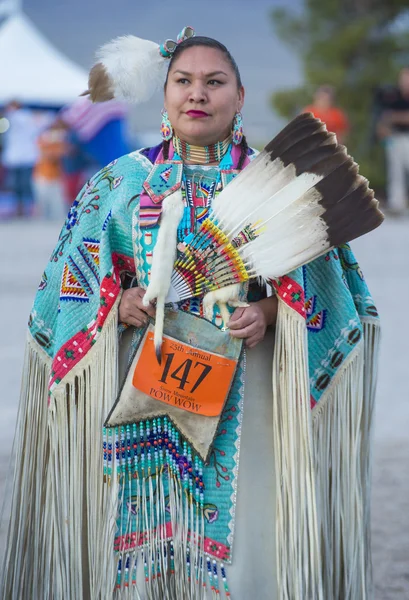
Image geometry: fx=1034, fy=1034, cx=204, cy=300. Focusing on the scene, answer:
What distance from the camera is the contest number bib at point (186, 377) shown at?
8.87 feet

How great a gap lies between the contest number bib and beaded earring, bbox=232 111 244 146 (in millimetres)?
578

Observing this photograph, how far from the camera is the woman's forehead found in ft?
9.00

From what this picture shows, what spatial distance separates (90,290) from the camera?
283 centimetres

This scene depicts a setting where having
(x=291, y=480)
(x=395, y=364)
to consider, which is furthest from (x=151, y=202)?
Answer: (x=395, y=364)

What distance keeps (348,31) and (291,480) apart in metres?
16.1

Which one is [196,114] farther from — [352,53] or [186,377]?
[352,53]

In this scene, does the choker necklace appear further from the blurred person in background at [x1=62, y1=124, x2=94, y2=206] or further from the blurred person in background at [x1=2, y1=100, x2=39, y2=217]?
the blurred person in background at [x1=62, y1=124, x2=94, y2=206]

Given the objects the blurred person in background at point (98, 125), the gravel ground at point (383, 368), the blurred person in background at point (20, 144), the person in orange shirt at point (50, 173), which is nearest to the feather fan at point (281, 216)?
the gravel ground at point (383, 368)

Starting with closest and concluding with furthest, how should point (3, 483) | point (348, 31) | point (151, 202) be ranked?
point (151, 202) → point (3, 483) → point (348, 31)

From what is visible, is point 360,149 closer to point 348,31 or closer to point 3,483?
point 348,31

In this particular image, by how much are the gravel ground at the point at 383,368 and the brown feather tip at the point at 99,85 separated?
1.83 m

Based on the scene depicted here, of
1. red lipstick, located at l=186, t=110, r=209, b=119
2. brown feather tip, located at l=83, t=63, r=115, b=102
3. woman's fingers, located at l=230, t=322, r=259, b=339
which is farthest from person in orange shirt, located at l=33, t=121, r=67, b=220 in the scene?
woman's fingers, located at l=230, t=322, r=259, b=339

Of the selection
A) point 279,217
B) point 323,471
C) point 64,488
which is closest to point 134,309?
point 279,217

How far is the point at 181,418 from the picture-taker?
9.02ft
